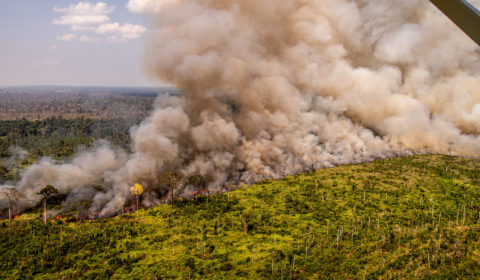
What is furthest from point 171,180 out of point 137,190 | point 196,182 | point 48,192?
point 48,192

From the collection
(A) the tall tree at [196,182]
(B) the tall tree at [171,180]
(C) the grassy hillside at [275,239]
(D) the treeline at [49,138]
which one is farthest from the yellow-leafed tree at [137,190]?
(D) the treeline at [49,138]

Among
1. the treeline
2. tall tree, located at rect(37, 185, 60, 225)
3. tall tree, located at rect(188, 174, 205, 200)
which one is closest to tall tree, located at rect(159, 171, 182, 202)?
tall tree, located at rect(188, 174, 205, 200)

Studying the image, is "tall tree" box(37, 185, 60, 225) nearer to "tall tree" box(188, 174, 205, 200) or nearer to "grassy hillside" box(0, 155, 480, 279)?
"grassy hillside" box(0, 155, 480, 279)

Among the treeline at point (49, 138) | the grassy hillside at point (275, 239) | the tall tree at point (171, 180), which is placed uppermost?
the treeline at point (49, 138)

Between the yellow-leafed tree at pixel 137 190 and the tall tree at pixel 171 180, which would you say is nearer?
the yellow-leafed tree at pixel 137 190

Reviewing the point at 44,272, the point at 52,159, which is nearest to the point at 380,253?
the point at 44,272

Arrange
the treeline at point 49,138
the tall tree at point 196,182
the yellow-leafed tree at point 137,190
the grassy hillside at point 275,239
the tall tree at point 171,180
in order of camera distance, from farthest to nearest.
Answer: the treeline at point 49,138
the tall tree at point 196,182
the tall tree at point 171,180
the yellow-leafed tree at point 137,190
the grassy hillside at point 275,239

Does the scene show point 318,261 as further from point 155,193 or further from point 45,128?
point 45,128

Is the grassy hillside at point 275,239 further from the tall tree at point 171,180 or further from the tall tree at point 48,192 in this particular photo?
the tall tree at point 171,180
